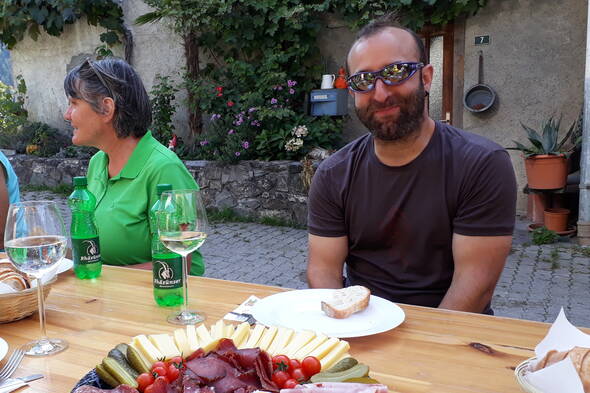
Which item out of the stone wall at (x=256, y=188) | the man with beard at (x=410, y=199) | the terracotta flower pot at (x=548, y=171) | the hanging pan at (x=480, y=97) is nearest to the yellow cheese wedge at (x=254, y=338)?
the man with beard at (x=410, y=199)

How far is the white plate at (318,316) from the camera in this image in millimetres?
1367

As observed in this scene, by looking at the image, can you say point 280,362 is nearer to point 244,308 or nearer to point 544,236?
point 244,308

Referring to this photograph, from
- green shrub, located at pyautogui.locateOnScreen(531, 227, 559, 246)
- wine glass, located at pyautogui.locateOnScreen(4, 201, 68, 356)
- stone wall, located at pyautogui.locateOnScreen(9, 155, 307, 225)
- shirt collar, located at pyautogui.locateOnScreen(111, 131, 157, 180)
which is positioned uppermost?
shirt collar, located at pyautogui.locateOnScreen(111, 131, 157, 180)

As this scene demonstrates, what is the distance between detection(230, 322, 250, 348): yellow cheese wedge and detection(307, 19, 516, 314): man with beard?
1.07m

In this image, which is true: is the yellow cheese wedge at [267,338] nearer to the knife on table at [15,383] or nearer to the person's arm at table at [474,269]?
the knife on table at [15,383]

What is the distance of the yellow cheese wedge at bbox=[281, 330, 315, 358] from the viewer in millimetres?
1123

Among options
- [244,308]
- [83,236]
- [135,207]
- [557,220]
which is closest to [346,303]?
[244,308]

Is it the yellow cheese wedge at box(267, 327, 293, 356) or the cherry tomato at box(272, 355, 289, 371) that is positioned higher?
the cherry tomato at box(272, 355, 289, 371)

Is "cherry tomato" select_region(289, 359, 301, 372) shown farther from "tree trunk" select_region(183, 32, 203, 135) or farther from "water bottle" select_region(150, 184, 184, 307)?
"tree trunk" select_region(183, 32, 203, 135)

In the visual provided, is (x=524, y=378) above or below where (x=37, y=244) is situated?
below

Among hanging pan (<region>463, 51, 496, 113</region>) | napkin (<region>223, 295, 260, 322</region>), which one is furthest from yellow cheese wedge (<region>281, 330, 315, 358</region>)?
hanging pan (<region>463, 51, 496, 113</region>)

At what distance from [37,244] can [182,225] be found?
37 centimetres

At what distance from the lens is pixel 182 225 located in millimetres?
→ 1490

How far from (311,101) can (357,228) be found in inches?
237
